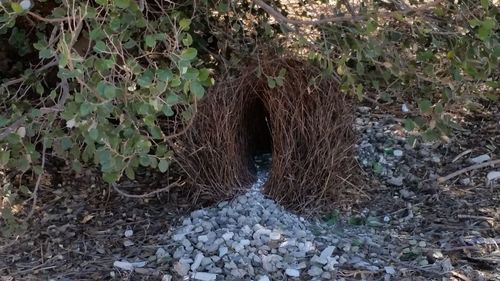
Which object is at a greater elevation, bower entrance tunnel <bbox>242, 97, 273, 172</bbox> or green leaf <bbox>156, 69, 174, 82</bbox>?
green leaf <bbox>156, 69, 174, 82</bbox>

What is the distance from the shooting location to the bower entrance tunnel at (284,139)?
268cm

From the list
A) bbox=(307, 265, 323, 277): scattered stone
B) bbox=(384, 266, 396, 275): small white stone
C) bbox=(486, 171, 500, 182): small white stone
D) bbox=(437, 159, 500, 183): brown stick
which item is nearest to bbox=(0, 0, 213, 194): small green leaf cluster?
bbox=(307, 265, 323, 277): scattered stone

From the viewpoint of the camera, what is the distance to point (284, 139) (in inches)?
107

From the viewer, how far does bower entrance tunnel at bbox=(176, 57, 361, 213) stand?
2.68 meters

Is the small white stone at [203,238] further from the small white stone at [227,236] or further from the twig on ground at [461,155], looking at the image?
the twig on ground at [461,155]

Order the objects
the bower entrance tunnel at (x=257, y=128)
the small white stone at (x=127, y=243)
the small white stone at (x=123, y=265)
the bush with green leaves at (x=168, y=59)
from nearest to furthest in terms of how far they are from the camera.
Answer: the bush with green leaves at (x=168, y=59) < the small white stone at (x=123, y=265) < the small white stone at (x=127, y=243) < the bower entrance tunnel at (x=257, y=128)

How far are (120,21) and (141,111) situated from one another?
0.24m

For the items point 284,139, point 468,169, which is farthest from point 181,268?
point 468,169

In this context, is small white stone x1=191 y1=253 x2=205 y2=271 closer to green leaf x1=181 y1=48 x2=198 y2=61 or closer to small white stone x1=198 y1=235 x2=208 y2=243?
small white stone x1=198 y1=235 x2=208 y2=243

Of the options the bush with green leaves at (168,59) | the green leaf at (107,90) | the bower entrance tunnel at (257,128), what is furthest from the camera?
the bower entrance tunnel at (257,128)

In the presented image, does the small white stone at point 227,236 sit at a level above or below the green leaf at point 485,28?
below

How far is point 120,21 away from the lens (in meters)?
1.78

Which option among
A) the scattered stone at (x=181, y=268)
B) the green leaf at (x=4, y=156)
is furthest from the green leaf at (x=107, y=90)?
the scattered stone at (x=181, y=268)

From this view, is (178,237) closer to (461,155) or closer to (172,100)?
(172,100)
